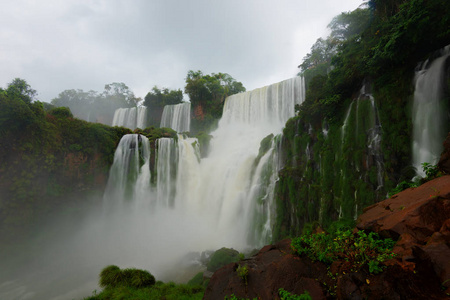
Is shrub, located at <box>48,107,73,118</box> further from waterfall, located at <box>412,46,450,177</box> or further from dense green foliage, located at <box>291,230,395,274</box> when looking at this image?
waterfall, located at <box>412,46,450,177</box>

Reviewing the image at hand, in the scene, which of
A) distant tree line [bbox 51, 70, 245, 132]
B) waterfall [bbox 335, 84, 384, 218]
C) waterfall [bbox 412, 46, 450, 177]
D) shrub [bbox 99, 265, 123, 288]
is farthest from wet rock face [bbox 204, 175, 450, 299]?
distant tree line [bbox 51, 70, 245, 132]

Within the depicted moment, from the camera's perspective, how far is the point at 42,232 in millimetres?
14344

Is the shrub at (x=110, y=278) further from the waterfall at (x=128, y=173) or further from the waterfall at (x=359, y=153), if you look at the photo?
the waterfall at (x=128, y=173)

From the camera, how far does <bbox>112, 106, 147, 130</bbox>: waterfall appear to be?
34.8 meters

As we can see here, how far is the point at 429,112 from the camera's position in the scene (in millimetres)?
5984

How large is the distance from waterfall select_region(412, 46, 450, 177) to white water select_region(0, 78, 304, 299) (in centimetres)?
700

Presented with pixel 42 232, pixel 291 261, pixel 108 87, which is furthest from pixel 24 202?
pixel 108 87

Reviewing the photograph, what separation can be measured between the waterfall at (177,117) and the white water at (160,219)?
1051cm

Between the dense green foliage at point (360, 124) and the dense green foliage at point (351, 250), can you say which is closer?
the dense green foliage at point (351, 250)

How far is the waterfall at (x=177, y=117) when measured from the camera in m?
31.5

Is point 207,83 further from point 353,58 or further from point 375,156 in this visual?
point 375,156

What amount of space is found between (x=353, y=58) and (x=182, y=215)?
16102 mm

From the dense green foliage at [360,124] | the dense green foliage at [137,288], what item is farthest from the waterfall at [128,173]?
the dense green foliage at [360,124]

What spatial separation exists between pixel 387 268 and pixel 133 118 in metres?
38.8
